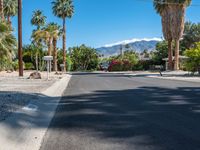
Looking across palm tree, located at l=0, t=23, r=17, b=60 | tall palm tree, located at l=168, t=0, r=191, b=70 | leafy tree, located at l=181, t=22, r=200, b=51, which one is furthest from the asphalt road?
leafy tree, located at l=181, t=22, r=200, b=51

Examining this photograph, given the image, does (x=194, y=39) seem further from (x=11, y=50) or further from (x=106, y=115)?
(x=106, y=115)

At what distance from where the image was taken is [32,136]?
9.64 meters

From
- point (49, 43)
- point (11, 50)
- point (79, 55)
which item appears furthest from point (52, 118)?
point (79, 55)

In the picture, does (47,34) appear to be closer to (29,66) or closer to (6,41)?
(29,66)

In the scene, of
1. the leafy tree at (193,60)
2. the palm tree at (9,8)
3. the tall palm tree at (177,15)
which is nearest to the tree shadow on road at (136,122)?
the leafy tree at (193,60)

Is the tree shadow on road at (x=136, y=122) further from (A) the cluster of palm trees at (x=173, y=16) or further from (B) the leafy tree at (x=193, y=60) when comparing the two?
(A) the cluster of palm trees at (x=173, y=16)

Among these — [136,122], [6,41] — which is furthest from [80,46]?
[136,122]

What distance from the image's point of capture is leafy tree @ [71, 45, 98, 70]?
361 feet

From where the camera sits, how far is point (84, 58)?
111 metres

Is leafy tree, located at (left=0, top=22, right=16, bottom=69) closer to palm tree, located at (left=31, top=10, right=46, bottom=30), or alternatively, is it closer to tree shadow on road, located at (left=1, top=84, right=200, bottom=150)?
tree shadow on road, located at (left=1, top=84, right=200, bottom=150)

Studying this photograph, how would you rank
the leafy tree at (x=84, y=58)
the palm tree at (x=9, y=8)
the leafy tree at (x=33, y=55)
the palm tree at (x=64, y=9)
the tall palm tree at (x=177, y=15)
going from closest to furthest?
the tall palm tree at (x=177, y=15) → the palm tree at (x=9, y=8) → the palm tree at (x=64, y=9) → the leafy tree at (x=33, y=55) → the leafy tree at (x=84, y=58)

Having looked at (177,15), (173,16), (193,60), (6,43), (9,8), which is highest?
(9,8)

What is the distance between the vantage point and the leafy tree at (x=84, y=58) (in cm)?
11006

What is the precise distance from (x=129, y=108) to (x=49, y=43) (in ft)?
250
